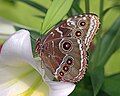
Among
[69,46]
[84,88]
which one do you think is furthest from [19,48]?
[84,88]

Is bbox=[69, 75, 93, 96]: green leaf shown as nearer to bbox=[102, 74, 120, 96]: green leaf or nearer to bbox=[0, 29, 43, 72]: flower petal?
bbox=[102, 74, 120, 96]: green leaf

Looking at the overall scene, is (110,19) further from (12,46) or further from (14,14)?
(12,46)

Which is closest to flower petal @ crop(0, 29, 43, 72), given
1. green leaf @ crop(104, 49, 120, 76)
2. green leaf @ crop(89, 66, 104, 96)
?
green leaf @ crop(89, 66, 104, 96)

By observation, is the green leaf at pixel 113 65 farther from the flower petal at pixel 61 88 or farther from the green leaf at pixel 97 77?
the flower petal at pixel 61 88

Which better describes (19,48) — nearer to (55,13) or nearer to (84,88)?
(55,13)

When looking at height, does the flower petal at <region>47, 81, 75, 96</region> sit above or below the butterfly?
below
